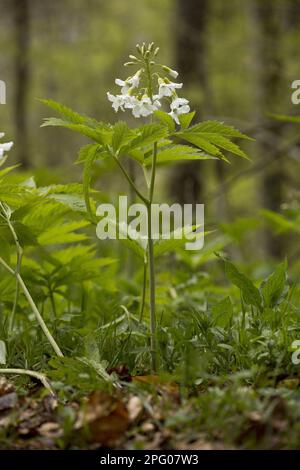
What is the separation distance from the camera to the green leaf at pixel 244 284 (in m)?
2.46

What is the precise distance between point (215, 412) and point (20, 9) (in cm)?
1167

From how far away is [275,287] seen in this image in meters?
2.49

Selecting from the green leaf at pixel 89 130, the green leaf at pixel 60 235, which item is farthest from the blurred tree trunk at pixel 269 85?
the green leaf at pixel 89 130

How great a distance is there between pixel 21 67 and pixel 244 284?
10.6m

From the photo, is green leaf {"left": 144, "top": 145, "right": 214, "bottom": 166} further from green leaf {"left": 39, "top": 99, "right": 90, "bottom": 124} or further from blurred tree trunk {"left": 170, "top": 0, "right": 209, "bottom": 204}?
blurred tree trunk {"left": 170, "top": 0, "right": 209, "bottom": 204}

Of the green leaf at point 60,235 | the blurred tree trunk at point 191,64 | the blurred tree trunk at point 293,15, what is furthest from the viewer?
the blurred tree trunk at point 293,15

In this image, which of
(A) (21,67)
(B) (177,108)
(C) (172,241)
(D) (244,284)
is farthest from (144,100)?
(A) (21,67)

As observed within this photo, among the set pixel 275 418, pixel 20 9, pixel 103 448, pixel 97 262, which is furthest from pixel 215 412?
pixel 20 9

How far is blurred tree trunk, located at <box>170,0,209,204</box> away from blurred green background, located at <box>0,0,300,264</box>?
0.05 feet

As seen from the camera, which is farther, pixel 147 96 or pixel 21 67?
pixel 21 67

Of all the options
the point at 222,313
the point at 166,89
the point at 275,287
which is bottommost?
the point at 222,313

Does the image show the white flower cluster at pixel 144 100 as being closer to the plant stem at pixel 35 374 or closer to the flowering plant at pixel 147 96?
the flowering plant at pixel 147 96

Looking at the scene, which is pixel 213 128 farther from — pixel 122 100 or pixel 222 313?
pixel 222 313

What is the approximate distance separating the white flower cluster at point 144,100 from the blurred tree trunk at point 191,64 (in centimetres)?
509
